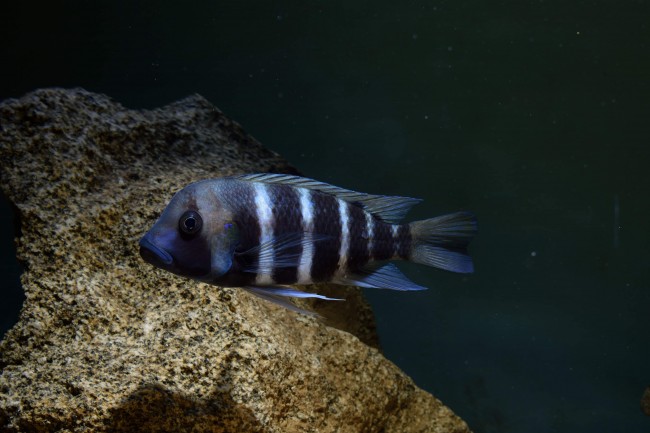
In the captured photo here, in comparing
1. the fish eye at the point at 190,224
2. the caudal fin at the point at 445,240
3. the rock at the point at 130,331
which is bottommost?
the rock at the point at 130,331

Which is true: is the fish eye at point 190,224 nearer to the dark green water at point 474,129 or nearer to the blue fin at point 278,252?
the blue fin at point 278,252

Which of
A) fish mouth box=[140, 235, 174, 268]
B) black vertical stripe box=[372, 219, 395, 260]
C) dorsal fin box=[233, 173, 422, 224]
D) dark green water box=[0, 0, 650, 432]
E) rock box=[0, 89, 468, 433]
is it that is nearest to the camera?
fish mouth box=[140, 235, 174, 268]

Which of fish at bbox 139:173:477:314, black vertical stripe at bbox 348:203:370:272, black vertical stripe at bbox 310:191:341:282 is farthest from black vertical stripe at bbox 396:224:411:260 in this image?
black vertical stripe at bbox 310:191:341:282

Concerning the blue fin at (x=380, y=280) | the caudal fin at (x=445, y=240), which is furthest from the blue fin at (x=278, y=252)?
the caudal fin at (x=445, y=240)

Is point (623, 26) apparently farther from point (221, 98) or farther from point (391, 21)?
point (221, 98)

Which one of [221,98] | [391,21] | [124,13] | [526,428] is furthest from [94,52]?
[526,428]

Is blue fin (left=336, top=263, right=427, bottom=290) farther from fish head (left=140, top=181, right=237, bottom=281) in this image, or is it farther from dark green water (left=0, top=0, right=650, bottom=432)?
dark green water (left=0, top=0, right=650, bottom=432)

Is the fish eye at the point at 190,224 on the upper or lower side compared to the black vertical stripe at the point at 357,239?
upper
